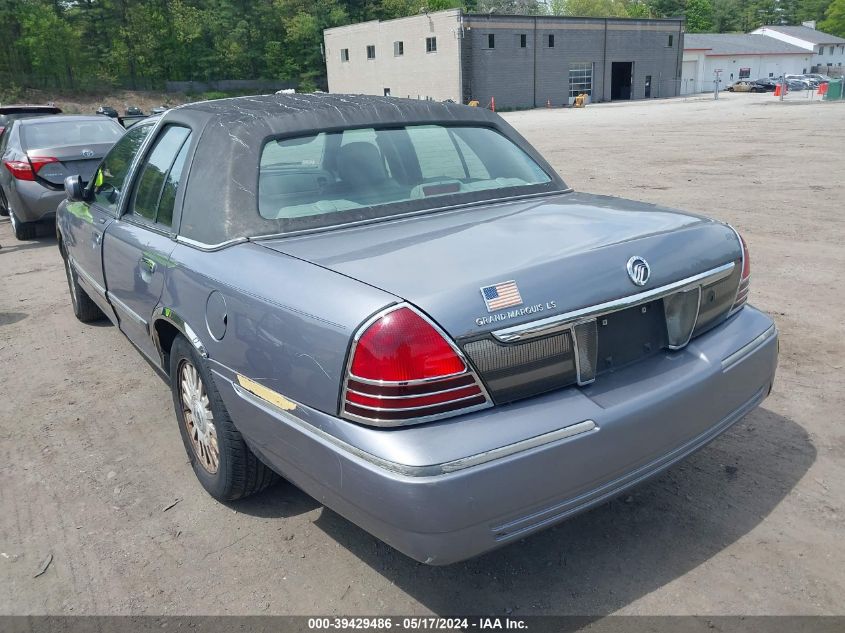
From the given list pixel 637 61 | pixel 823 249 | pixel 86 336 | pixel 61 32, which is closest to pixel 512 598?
pixel 86 336

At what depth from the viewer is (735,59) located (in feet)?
251

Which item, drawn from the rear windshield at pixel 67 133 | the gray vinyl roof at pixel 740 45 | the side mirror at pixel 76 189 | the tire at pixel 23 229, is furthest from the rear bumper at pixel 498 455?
the gray vinyl roof at pixel 740 45

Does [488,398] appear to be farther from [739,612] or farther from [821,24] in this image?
[821,24]

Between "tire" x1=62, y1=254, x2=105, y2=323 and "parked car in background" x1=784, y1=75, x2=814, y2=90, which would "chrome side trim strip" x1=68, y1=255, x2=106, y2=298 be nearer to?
"tire" x1=62, y1=254, x2=105, y2=323

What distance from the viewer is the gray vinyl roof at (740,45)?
7450 cm

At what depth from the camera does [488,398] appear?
89.8 inches

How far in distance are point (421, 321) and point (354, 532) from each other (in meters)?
1.28

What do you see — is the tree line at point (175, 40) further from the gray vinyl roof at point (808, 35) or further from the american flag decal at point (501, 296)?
the american flag decal at point (501, 296)

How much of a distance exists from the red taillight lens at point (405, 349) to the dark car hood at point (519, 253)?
0.06 meters

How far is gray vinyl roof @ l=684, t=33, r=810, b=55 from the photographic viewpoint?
74.5 m

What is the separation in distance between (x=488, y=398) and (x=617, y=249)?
0.75 m

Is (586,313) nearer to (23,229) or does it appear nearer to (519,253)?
(519,253)

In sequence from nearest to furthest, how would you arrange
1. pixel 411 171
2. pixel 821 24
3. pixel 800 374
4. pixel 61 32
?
pixel 411 171 → pixel 800 374 → pixel 61 32 → pixel 821 24

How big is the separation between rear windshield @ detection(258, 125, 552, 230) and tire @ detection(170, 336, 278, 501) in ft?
2.56
